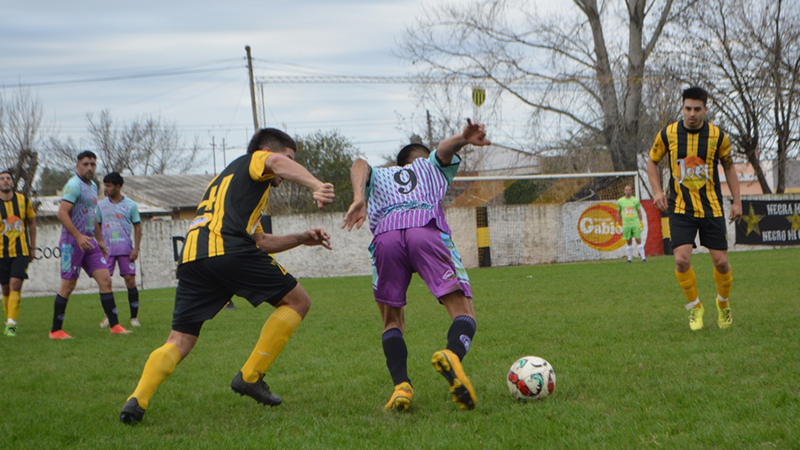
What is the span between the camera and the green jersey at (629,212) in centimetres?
1852

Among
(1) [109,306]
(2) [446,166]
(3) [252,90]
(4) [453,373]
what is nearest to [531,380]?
(4) [453,373]

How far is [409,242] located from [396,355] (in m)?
0.73

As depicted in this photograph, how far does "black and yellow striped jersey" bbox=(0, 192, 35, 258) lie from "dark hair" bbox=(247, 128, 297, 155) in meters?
5.87

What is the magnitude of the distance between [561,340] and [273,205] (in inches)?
786

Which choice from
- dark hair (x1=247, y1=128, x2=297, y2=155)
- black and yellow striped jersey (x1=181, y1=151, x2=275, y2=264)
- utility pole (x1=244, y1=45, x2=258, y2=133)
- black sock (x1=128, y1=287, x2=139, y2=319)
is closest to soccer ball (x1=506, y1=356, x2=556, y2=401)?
black and yellow striped jersey (x1=181, y1=151, x2=275, y2=264)

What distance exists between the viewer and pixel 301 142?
28.3m

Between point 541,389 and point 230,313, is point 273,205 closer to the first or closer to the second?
point 230,313

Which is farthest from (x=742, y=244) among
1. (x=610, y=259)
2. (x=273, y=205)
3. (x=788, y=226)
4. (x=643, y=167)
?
(x=273, y=205)

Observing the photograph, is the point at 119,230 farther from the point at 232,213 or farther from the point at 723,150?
the point at 723,150

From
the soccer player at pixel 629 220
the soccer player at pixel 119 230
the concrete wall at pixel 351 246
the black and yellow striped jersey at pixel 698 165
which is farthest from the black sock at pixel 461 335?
the concrete wall at pixel 351 246

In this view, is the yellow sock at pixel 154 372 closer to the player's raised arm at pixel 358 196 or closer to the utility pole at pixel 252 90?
the player's raised arm at pixel 358 196

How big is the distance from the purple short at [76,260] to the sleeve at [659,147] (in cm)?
657

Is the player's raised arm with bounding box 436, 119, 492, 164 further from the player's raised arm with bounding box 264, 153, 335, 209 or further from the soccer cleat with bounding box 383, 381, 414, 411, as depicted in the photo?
the soccer cleat with bounding box 383, 381, 414, 411

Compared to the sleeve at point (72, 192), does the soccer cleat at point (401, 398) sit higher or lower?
lower
